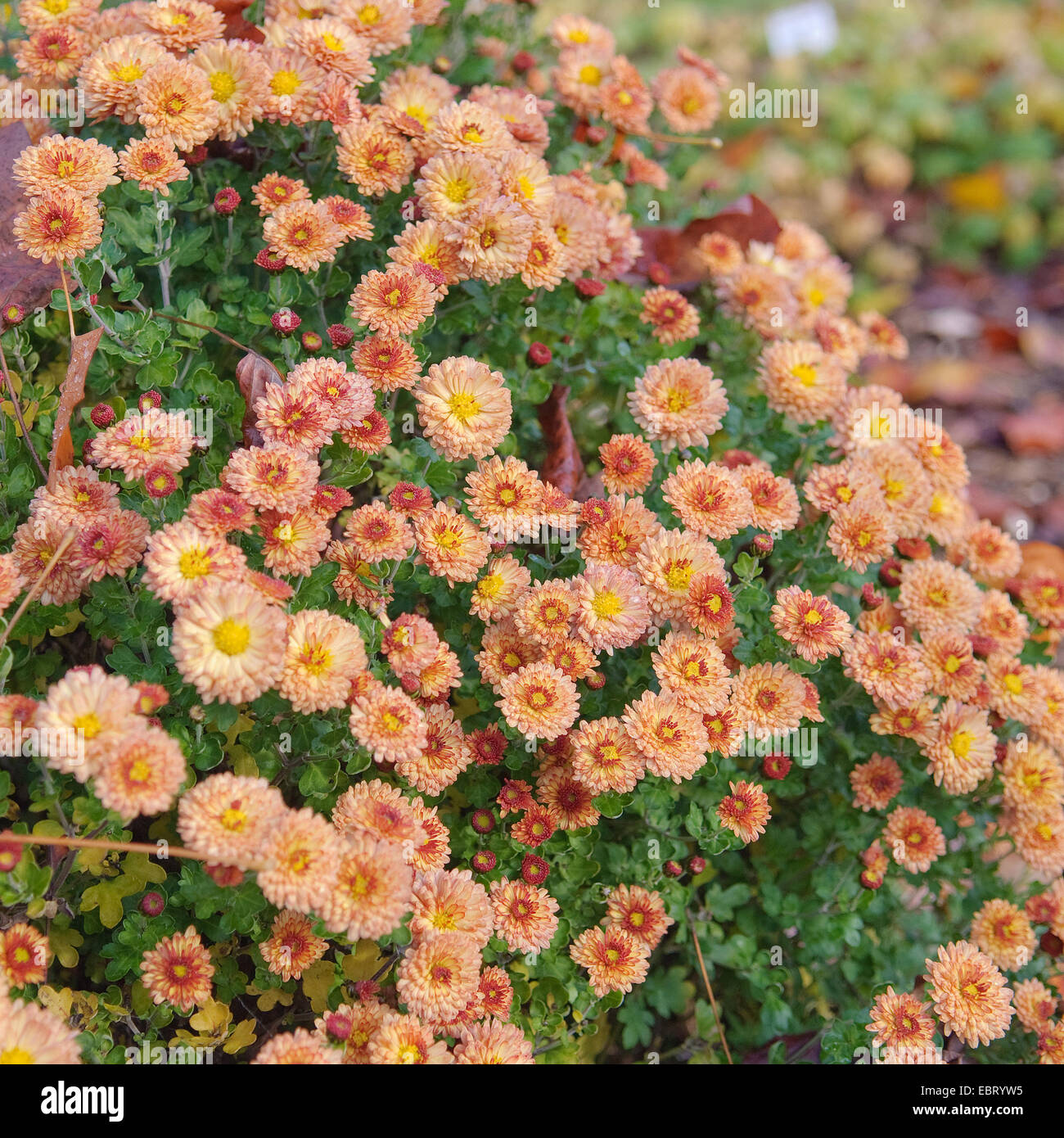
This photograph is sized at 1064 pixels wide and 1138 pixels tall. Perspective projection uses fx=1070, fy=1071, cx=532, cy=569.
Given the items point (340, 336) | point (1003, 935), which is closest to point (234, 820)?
point (340, 336)

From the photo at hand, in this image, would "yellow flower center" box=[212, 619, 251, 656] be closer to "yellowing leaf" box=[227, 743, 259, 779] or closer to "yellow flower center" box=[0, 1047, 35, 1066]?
"yellowing leaf" box=[227, 743, 259, 779]

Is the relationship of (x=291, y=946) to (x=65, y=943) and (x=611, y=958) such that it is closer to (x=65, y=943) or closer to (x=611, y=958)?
(x=65, y=943)

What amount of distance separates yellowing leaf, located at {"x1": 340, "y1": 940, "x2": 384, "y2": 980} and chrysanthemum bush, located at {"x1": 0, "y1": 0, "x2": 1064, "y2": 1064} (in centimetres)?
2

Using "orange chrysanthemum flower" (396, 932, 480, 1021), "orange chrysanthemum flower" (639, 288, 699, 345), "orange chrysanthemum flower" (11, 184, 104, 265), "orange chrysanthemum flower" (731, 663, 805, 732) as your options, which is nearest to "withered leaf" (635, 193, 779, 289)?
"orange chrysanthemum flower" (639, 288, 699, 345)

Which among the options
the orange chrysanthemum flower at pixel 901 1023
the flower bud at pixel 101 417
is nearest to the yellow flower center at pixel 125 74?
the flower bud at pixel 101 417

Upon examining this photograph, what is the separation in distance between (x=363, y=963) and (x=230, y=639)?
676 mm

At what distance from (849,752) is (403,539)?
117 centimetres

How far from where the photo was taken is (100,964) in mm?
1962

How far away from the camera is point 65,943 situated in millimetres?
1881

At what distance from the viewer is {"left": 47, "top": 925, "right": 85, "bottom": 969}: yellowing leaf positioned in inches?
73.2
